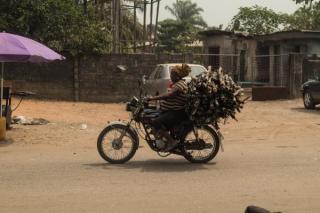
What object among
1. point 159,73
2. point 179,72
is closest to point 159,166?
point 179,72

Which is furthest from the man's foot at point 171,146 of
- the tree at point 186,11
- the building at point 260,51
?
the tree at point 186,11

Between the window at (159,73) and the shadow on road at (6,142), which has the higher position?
the window at (159,73)

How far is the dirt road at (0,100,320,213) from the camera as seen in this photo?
644 centimetres

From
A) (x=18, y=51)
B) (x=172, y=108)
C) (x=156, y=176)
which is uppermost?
(x=18, y=51)

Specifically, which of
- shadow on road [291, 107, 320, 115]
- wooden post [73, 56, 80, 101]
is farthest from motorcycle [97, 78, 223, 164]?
wooden post [73, 56, 80, 101]

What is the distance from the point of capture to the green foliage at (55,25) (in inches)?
923

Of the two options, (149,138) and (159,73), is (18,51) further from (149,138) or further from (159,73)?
(159,73)

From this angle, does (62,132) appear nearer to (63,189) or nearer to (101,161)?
(101,161)

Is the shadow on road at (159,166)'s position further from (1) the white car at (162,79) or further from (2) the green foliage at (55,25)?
(2) the green foliage at (55,25)

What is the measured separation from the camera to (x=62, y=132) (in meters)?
13.6

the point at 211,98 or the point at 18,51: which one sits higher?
the point at 18,51

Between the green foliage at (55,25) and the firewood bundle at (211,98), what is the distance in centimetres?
1487

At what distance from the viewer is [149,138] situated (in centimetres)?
909

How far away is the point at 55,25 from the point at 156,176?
17469 millimetres
